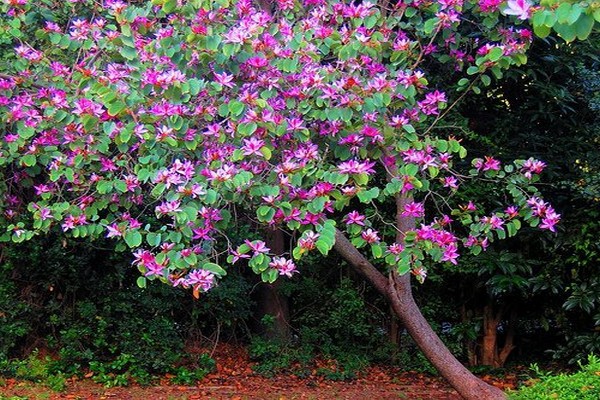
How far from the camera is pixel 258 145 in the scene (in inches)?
104

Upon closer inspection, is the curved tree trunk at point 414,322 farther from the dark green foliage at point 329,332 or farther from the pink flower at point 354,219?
the dark green foliage at point 329,332

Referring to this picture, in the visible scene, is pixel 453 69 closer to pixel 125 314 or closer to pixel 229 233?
pixel 229 233

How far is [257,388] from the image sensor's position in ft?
17.5

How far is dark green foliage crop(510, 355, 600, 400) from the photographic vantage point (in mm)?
2977

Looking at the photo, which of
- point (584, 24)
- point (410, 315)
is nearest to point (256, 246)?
point (584, 24)

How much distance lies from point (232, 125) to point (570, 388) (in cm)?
190

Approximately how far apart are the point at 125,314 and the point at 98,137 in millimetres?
2715

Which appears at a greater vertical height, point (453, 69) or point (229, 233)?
point (453, 69)

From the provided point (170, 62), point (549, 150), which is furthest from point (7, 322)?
point (549, 150)

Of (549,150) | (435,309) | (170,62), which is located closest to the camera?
(170,62)

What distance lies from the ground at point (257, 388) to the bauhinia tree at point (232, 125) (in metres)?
2.05

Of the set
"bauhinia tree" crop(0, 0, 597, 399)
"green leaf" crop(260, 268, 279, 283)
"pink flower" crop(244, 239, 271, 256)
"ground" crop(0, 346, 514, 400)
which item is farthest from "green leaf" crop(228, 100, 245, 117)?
"ground" crop(0, 346, 514, 400)

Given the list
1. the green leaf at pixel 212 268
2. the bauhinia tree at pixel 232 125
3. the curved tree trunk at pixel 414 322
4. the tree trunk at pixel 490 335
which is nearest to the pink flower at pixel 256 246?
the bauhinia tree at pixel 232 125

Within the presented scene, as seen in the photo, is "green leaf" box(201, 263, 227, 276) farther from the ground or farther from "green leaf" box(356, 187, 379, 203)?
the ground
